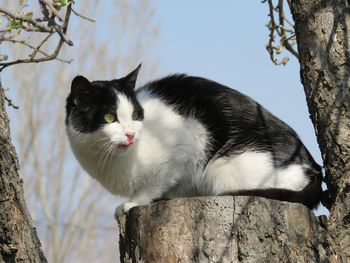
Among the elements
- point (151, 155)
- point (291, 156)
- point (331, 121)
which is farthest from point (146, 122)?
point (331, 121)

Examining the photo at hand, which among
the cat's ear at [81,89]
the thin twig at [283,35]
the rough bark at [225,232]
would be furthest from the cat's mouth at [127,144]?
the thin twig at [283,35]

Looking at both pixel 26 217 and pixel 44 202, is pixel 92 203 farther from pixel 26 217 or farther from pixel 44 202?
pixel 26 217

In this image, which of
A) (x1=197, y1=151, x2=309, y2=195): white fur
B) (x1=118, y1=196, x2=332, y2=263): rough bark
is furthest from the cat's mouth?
(x1=118, y1=196, x2=332, y2=263): rough bark

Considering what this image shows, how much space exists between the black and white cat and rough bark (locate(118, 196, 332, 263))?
0.71 m

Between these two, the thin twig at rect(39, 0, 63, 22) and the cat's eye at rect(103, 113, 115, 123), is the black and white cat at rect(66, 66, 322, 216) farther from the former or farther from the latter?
the thin twig at rect(39, 0, 63, 22)

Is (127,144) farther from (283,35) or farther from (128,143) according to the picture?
(283,35)

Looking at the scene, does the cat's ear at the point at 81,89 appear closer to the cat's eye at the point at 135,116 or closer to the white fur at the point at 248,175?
the cat's eye at the point at 135,116

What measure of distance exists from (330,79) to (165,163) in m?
0.99

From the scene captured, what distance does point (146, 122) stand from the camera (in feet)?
11.9

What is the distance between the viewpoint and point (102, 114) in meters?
3.45

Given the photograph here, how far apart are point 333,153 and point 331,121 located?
0.14 metres

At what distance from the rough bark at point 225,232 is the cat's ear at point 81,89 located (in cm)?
106

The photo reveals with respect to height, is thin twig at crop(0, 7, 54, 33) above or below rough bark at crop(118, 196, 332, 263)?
above

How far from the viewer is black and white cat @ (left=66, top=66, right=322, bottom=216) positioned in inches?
135
